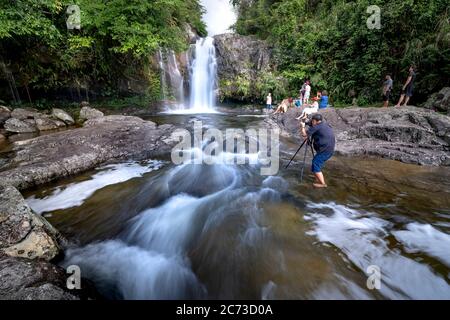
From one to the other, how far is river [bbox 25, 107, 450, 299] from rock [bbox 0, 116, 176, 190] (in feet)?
1.31

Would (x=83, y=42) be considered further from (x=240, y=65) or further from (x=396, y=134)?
(x=396, y=134)

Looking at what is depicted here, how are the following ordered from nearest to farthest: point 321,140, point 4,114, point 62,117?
point 321,140
point 4,114
point 62,117

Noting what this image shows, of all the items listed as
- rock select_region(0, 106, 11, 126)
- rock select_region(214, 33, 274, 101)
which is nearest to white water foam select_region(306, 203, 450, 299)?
rock select_region(0, 106, 11, 126)

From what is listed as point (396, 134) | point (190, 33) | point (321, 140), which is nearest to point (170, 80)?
point (190, 33)

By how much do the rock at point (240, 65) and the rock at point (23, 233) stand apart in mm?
16170

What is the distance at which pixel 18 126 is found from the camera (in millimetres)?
9766

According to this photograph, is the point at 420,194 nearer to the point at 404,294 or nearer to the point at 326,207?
the point at 326,207

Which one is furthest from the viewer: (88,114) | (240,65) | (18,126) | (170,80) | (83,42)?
(240,65)

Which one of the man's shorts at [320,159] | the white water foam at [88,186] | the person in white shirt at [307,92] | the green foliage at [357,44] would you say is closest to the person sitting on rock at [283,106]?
the person in white shirt at [307,92]

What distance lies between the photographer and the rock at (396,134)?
6.43 m

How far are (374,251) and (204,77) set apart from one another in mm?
17689

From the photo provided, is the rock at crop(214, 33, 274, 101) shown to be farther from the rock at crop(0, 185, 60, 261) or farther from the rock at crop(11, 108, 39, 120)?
the rock at crop(0, 185, 60, 261)
